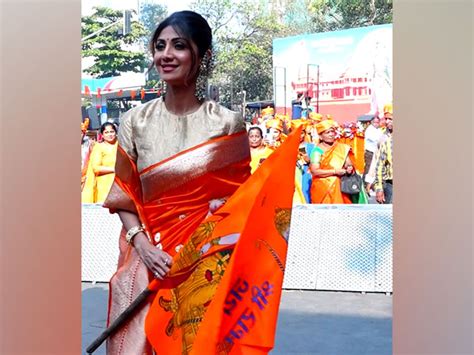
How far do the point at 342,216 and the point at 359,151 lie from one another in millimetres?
6346

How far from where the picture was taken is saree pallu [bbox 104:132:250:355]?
2.82 meters

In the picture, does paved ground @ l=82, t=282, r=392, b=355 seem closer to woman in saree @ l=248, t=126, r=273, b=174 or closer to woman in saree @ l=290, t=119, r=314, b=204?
woman in saree @ l=290, t=119, r=314, b=204

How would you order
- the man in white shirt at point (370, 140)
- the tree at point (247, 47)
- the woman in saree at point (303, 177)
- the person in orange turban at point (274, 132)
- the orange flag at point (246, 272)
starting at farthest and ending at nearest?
1. the tree at point (247, 47)
2. the man in white shirt at point (370, 140)
3. the person in orange turban at point (274, 132)
4. the woman in saree at point (303, 177)
5. the orange flag at point (246, 272)

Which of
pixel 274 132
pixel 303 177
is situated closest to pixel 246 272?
pixel 303 177

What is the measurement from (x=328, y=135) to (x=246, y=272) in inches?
278

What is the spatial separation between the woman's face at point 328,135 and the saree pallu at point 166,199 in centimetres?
682

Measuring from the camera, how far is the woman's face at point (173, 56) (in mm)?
→ 2801

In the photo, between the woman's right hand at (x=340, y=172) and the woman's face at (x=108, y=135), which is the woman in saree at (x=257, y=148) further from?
the woman's face at (x=108, y=135)

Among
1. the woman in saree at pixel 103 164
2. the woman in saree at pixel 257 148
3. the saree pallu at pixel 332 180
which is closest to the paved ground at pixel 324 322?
the woman in saree at pixel 103 164

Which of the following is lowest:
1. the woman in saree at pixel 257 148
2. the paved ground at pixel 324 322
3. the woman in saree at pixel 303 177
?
the paved ground at pixel 324 322

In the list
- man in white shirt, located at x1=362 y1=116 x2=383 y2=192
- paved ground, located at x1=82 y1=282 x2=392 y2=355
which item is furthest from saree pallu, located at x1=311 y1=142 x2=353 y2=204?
man in white shirt, located at x1=362 y1=116 x2=383 y2=192
